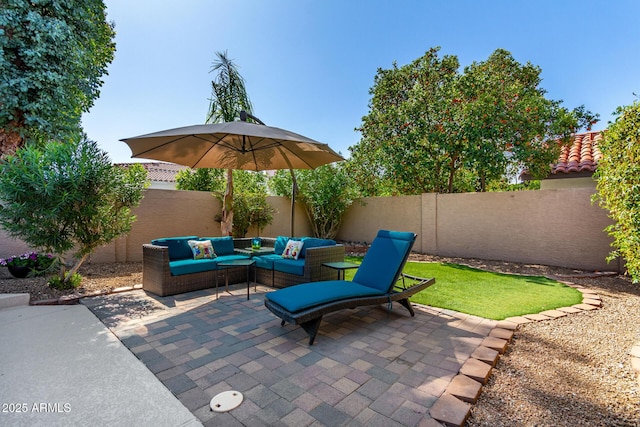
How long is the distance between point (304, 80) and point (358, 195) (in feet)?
15.6

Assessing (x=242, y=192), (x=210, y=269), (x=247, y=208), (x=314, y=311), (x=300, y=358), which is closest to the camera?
(x=300, y=358)

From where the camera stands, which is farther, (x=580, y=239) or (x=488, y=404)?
(x=580, y=239)

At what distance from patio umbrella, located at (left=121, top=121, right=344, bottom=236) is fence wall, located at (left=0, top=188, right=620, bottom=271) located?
3.16 m

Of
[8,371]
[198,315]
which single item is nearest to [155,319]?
[198,315]

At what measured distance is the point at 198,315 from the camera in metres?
4.21

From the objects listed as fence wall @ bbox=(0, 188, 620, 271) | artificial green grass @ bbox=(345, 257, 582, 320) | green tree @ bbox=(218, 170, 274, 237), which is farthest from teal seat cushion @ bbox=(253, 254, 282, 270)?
fence wall @ bbox=(0, 188, 620, 271)

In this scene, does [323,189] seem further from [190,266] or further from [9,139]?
[9,139]

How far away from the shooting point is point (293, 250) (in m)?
6.03

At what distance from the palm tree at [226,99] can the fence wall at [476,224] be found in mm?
1429

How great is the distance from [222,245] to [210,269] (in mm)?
878

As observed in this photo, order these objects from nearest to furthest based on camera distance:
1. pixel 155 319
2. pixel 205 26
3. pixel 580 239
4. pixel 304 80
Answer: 1. pixel 155 319
2. pixel 580 239
3. pixel 205 26
4. pixel 304 80

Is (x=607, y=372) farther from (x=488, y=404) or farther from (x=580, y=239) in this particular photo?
(x=580, y=239)

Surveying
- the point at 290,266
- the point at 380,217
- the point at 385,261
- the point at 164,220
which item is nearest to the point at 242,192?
the point at 164,220

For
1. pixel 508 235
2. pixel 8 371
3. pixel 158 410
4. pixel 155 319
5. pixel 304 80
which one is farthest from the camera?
pixel 304 80
